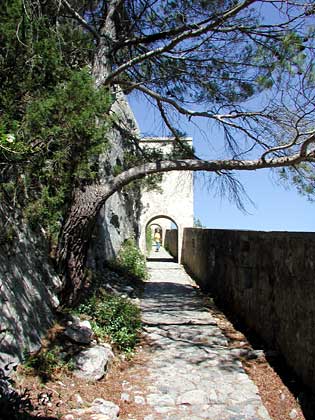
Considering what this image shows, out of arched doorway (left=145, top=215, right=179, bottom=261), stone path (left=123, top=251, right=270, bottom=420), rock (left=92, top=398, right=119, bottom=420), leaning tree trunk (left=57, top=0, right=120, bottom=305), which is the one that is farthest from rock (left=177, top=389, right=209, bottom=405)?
arched doorway (left=145, top=215, right=179, bottom=261)

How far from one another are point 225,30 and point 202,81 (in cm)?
91

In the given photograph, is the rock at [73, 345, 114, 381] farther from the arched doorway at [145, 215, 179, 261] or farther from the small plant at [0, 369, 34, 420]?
the arched doorway at [145, 215, 179, 261]

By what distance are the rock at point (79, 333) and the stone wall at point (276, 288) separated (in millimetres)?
2016

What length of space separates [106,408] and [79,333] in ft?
3.84

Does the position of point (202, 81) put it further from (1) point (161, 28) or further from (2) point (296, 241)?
(2) point (296, 241)

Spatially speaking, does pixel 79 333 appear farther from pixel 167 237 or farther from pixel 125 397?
pixel 167 237

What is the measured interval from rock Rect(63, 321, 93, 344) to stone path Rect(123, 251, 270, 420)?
2.38 feet

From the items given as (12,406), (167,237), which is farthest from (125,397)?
(167,237)

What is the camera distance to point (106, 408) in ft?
10.7

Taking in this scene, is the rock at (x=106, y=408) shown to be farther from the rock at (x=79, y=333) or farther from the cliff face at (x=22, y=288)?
the rock at (x=79, y=333)

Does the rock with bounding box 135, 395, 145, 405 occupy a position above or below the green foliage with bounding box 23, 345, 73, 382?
below

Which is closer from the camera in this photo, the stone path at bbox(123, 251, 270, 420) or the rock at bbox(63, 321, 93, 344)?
the stone path at bbox(123, 251, 270, 420)

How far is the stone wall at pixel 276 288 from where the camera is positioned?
142 inches

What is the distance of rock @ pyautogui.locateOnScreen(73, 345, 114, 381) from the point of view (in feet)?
12.6
